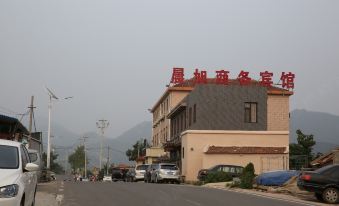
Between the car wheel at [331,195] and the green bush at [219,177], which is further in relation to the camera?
the green bush at [219,177]

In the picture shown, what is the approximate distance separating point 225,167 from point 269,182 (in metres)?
11.4

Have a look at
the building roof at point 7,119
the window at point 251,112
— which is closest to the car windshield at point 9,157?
the building roof at point 7,119

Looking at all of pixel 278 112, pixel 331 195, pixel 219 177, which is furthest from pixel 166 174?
pixel 278 112

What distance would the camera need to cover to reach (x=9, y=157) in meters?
11.2

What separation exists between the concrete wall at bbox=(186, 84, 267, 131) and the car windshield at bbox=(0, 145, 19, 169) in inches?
1642

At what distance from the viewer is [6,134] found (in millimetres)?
30984

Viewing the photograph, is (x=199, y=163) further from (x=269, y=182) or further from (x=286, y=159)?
(x=269, y=182)

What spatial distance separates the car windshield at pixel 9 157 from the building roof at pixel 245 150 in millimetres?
38105

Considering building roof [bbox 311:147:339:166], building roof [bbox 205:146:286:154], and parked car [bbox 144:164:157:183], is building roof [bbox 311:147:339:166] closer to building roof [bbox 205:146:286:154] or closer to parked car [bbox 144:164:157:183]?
parked car [bbox 144:164:157:183]

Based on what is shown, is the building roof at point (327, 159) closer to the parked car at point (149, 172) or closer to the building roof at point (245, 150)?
the parked car at point (149, 172)

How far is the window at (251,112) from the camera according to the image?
54.1m

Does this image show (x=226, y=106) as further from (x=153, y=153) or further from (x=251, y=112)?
(x=153, y=153)

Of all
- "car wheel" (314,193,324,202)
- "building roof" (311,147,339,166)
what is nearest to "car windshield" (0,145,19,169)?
"car wheel" (314,193,324,202)

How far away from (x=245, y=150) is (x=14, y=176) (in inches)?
1572
